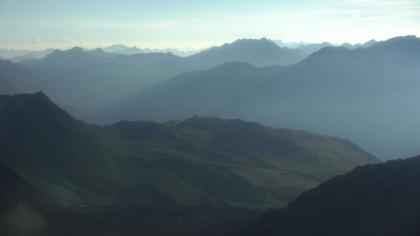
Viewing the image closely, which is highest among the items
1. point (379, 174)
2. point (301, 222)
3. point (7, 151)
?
point (379, 174)

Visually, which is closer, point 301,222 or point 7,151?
point 301,222

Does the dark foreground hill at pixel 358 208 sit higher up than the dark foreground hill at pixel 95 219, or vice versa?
the dark foreground hill at pixel 358 208

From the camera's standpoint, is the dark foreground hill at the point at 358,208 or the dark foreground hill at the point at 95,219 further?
the dark foreground hill at the point at 95,219

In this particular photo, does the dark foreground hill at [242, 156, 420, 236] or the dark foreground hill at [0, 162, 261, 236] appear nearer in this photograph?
the dark foreground hill at [242, 156, 420, 236]

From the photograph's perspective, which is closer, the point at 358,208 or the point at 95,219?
the point at 358,208

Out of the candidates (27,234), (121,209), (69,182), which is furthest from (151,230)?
(69,182)

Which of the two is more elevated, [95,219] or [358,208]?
[358,208]

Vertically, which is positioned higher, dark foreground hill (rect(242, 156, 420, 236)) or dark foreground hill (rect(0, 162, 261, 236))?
dark foreground hill (rect(242, 156, 420, 236))

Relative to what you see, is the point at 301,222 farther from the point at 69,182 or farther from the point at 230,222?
the point at 69,182
